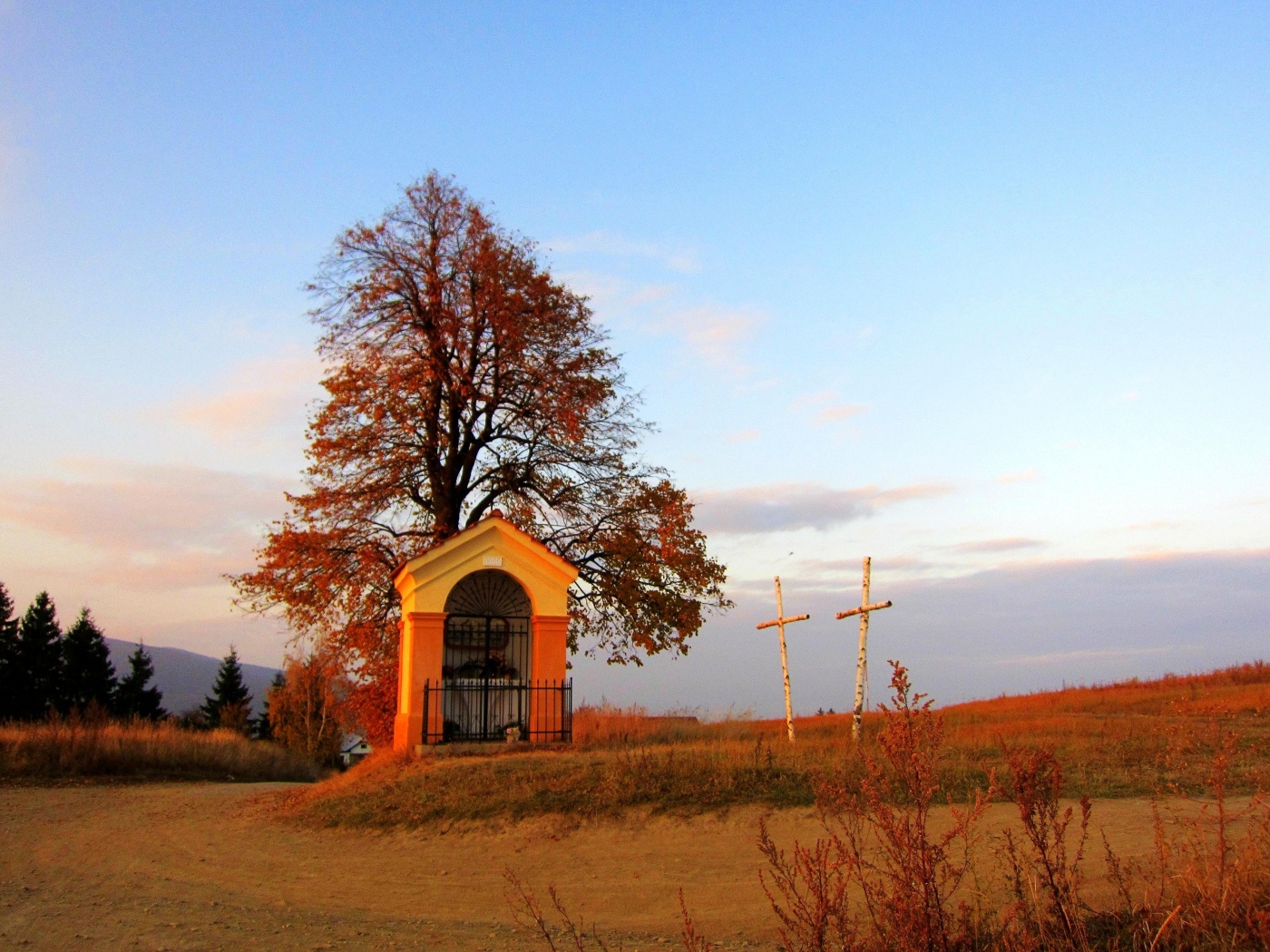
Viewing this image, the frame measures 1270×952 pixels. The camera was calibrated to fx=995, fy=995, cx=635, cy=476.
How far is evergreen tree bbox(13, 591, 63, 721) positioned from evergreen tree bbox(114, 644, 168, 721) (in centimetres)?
291

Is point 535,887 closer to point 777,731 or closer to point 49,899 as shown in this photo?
point 49,899

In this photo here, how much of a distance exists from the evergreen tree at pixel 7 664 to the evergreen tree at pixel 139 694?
14.7 ft

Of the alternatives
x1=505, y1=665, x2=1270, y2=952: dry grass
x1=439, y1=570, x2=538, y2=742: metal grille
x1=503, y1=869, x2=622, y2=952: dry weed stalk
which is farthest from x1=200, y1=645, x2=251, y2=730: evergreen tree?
x1=505, y1=665, x2=1270, y2=952: dry grass

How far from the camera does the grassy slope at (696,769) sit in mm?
12555

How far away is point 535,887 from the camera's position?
10477 millimetres

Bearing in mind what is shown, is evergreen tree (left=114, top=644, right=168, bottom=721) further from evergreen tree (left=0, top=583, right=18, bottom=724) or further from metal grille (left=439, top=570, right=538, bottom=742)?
metal grille (left=439, top=570, right=538, bottom=742)

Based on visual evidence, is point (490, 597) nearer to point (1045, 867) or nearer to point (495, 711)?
point (495, 711)

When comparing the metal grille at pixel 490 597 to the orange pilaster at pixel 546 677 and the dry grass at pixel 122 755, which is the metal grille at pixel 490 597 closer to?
the orange pilaster at pixel 546 677

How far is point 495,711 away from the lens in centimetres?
1861

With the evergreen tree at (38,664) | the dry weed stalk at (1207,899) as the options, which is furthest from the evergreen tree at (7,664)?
the dry weed stalk at (1207,899)

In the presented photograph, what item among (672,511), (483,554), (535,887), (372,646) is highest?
(672,511)

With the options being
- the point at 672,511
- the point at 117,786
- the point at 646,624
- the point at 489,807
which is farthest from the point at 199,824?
the point at 672,511

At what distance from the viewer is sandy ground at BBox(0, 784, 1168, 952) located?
8539 mm

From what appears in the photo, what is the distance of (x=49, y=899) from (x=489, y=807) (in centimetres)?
503
